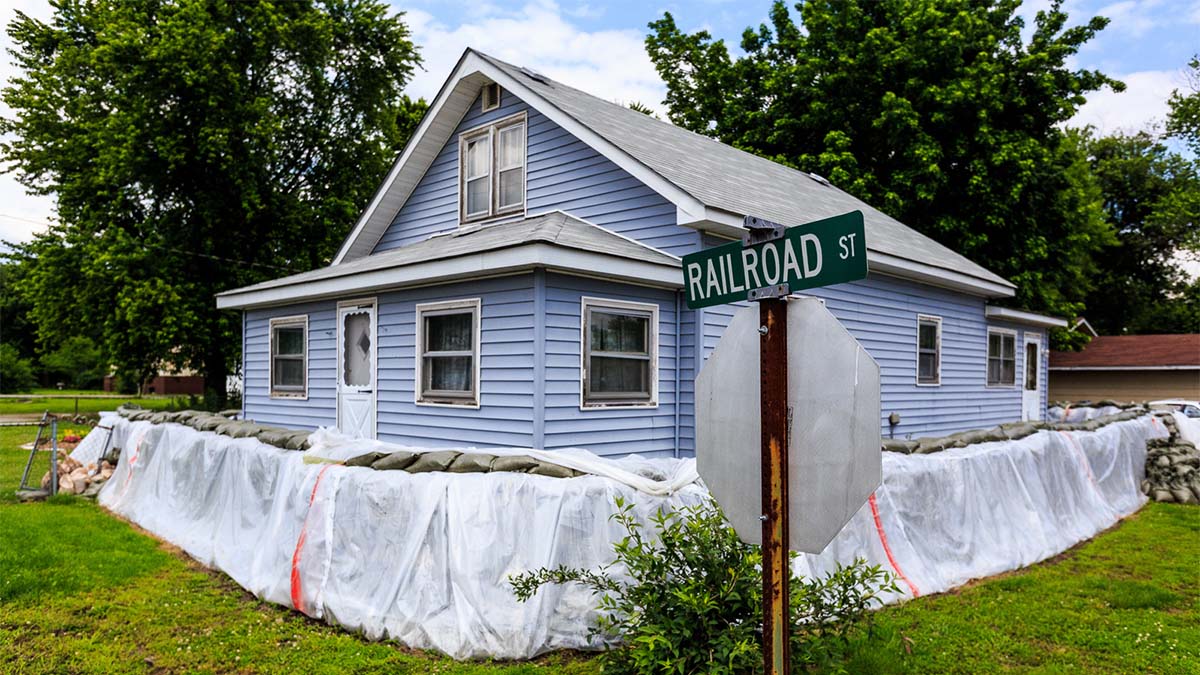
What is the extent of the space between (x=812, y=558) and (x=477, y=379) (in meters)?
4.32

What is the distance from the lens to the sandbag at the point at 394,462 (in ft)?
20.9

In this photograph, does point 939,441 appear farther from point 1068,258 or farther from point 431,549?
point 1068,258

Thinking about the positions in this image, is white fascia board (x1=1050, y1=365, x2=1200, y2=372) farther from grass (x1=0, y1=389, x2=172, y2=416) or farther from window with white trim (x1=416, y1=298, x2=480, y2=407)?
grass (x1=0, y1=389, x2=172, y2=416)

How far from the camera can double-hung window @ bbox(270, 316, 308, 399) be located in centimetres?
1209

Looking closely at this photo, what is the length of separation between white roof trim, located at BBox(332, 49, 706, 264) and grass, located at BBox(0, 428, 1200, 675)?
Result: 5.06 m

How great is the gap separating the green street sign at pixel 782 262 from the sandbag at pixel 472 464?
3391 mm

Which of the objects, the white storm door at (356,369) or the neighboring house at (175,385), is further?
the neighboring house at (175,385)

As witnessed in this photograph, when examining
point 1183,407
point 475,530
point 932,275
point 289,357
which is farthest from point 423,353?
point 1183,407

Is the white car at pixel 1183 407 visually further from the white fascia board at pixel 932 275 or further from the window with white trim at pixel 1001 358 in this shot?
the white fascia board at pixel 932 275

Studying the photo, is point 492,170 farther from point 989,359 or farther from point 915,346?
point 989,359

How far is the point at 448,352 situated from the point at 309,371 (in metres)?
3.61

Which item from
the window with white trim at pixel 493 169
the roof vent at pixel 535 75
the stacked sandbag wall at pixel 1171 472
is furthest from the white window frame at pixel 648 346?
the stacked sandbag wall at pixel 1171 472

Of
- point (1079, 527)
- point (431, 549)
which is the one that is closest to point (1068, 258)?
point (1079, 527)

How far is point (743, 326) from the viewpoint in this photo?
3.01 meters
